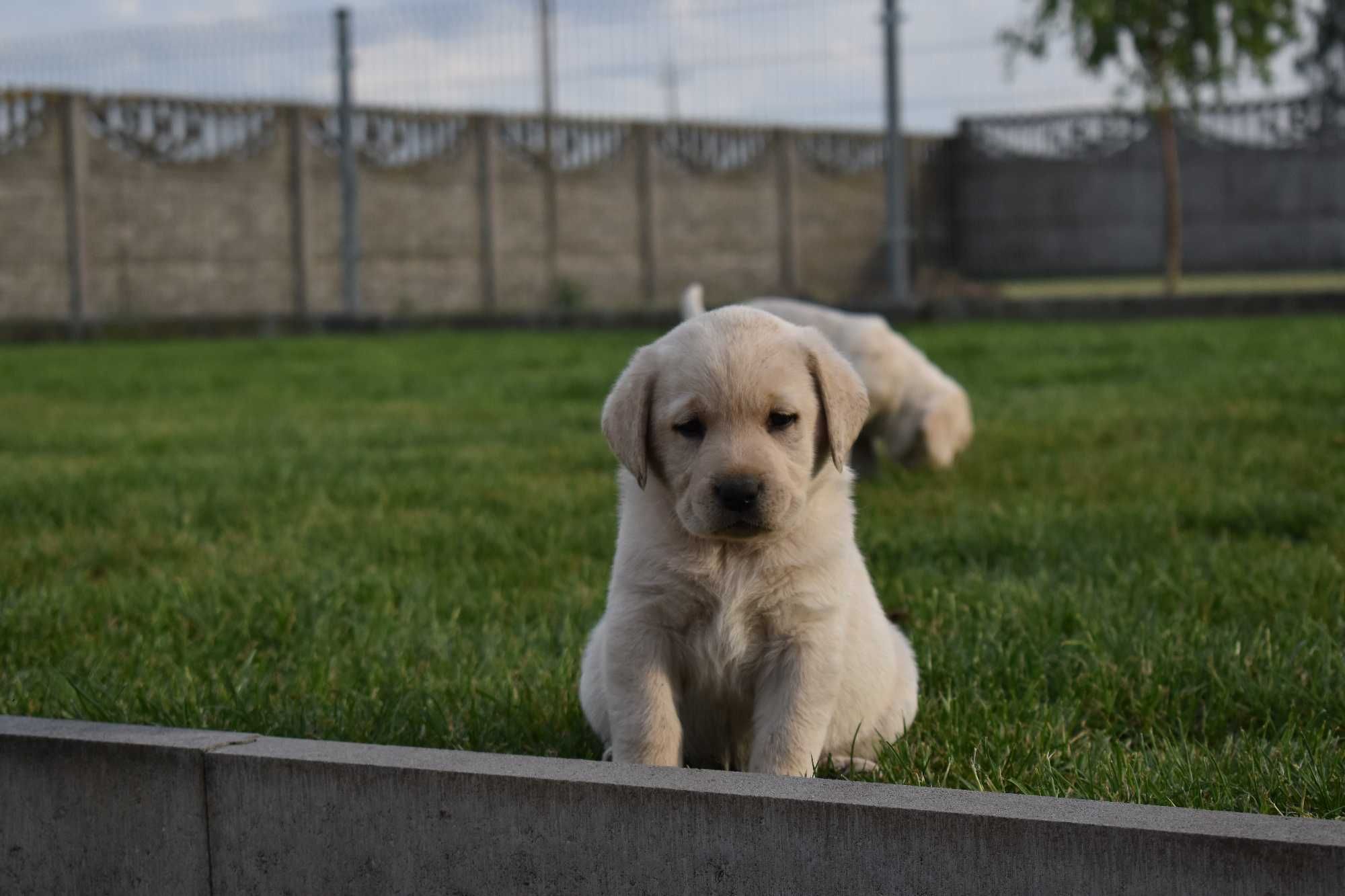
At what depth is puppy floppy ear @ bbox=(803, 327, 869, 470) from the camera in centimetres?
271

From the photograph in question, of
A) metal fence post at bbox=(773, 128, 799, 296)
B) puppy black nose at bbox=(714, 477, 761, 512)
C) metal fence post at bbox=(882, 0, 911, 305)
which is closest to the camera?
puppy black nose at bbox=(714, 477, 761, 512)

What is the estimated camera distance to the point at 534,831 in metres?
2.05

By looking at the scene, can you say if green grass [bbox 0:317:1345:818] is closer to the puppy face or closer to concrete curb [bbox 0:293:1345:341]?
the puppy face

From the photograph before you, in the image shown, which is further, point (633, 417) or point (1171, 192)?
point (1171, 192)

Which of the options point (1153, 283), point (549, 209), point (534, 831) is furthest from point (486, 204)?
point (534, 831)

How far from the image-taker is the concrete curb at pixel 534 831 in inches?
70.6

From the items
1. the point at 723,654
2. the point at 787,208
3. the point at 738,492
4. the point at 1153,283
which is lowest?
the point at 723,654

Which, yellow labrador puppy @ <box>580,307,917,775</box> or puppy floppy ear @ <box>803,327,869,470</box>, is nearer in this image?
yellow labrador puppy @ <box>580,307,917,775</box>

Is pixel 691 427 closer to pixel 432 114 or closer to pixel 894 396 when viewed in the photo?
pixel 894 396

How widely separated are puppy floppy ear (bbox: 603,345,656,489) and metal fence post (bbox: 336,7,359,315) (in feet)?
44.7

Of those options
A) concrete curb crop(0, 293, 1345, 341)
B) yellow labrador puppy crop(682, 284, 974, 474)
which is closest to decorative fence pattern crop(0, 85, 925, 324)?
concrete curb crop(0, 293, 1345, 341)

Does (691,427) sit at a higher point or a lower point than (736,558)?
higher

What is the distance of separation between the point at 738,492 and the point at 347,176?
14.2 meters

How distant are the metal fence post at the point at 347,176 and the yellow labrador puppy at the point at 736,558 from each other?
13.7 m
